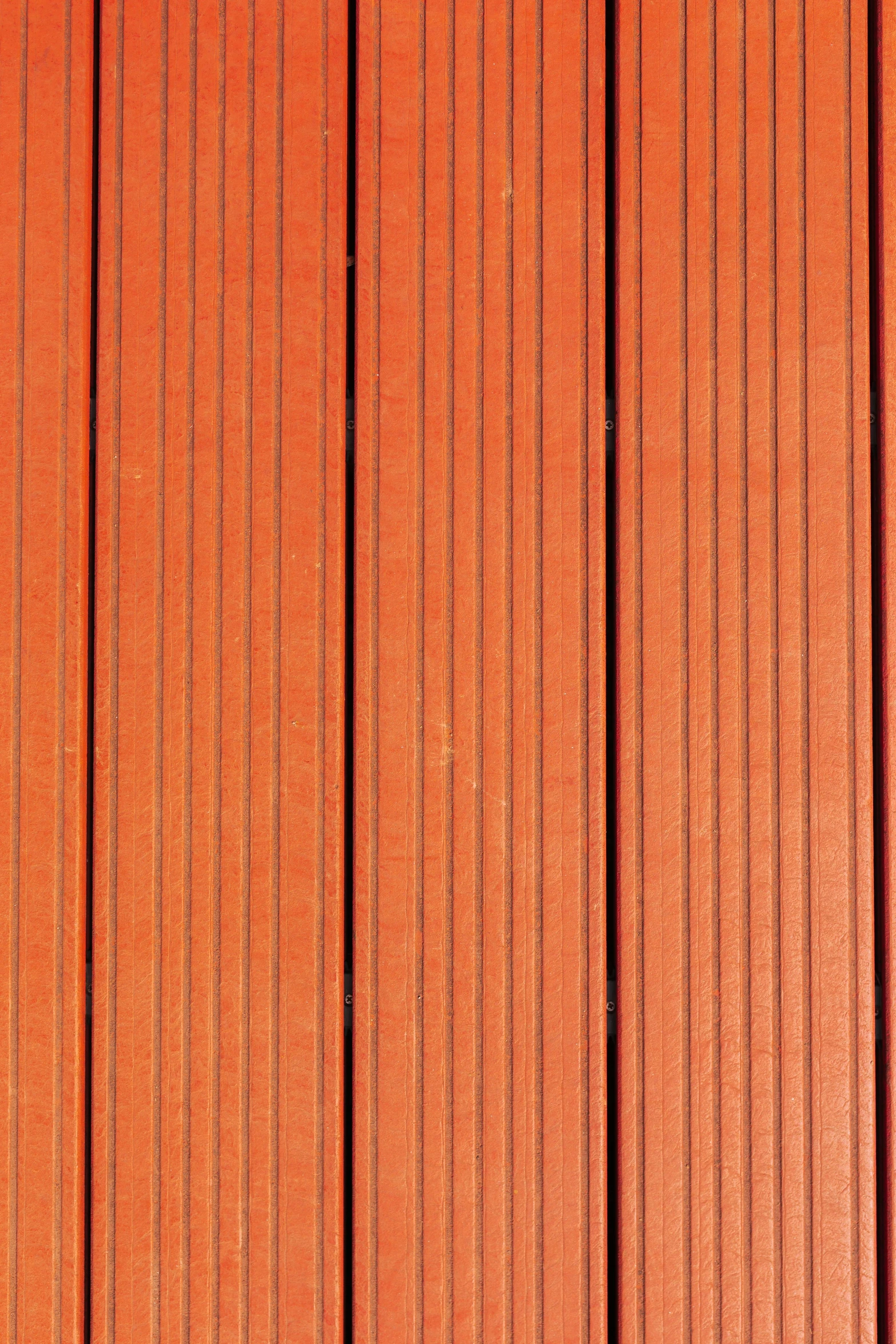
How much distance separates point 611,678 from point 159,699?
1.09 feet

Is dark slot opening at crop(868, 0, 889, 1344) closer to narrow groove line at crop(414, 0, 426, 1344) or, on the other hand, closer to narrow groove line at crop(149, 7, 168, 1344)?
narrow groove line at crop(414, 0, 426, 1344)

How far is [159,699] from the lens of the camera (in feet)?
2.29

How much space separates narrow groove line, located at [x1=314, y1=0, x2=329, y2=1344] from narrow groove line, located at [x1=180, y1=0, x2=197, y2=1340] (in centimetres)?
9

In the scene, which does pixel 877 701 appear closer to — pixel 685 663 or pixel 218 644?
pixel 685 663

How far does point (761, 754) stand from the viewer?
2.27 ft

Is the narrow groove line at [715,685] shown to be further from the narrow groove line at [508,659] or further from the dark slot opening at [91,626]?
the dark slot opening at [91,626]

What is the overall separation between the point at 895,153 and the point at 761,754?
458 mm

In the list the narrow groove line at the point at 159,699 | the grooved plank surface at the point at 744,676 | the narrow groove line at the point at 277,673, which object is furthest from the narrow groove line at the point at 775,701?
the narrow groove line at the point at 159,699

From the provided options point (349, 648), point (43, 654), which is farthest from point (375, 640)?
point (43, 654)

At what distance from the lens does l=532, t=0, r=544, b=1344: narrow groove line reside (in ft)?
2.20

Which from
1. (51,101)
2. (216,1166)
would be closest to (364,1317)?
(216,1166)

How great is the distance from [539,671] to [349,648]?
142mm

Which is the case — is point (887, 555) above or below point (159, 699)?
above

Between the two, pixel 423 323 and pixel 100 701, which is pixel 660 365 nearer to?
pixel 423 323
